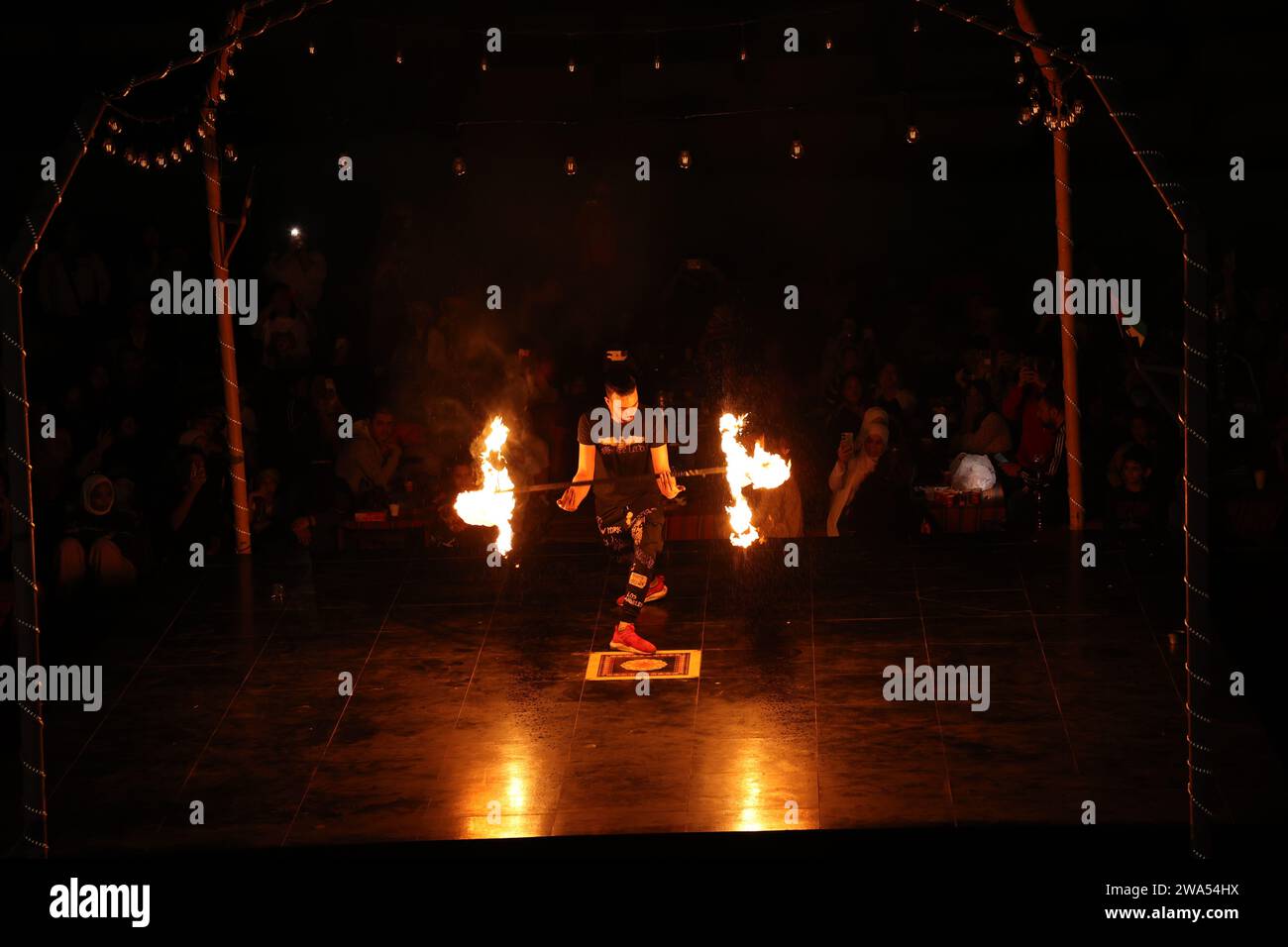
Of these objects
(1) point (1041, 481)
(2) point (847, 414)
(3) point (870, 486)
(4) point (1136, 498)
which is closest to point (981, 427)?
(1) point (1041, 481)

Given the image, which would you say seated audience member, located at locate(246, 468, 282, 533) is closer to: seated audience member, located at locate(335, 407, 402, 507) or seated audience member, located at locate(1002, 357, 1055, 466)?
seated audience member, located at locate(335, 407, 402, 507)

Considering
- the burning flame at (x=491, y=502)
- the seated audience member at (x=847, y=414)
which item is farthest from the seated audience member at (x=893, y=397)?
the burning flame at (x=491, y=502)

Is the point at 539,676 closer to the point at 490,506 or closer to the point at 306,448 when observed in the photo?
the point at 490,506

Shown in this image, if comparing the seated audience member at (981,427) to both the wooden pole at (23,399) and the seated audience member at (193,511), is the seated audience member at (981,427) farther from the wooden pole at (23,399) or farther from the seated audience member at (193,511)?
the wooden pole at (23,399)

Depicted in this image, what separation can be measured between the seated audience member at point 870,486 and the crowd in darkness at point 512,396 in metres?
0.02

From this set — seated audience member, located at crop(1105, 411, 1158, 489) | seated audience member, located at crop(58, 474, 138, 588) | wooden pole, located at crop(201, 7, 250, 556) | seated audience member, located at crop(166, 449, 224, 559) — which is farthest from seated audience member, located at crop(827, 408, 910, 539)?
seated audience member, located at crop(58, 474, 138, 588)

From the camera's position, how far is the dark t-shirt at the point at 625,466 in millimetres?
12578

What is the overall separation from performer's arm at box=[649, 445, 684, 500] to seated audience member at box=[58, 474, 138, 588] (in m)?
4.43

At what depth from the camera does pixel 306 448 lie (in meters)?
15.8

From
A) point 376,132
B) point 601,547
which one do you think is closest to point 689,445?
point 601,547

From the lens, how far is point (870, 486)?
1467cm

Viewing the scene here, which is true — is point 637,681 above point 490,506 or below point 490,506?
below

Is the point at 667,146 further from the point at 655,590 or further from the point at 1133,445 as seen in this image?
the point at 655,590

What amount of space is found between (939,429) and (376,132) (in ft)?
23.8
